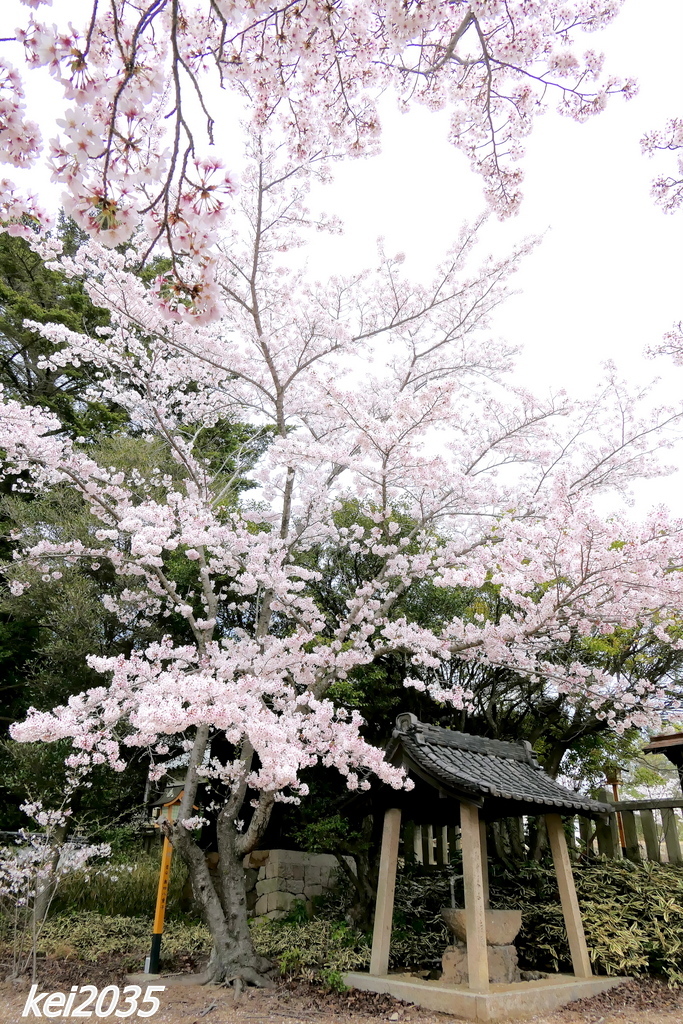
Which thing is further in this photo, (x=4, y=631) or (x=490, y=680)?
(x=4, y=631)

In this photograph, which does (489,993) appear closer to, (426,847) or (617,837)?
(426,847)

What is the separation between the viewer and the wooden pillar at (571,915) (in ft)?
17.1

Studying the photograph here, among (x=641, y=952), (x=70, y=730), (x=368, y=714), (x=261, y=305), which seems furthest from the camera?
(x=368, y=714)

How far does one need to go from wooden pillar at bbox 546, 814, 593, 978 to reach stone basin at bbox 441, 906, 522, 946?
0.44m

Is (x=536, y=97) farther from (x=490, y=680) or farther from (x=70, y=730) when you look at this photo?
(x=490, y=680)

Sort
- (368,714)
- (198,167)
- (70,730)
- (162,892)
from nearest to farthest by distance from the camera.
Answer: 1. (198,167)
2. (70,730)
3. (162,892)
4. (368,714)

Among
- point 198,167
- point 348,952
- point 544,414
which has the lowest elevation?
point 348,952

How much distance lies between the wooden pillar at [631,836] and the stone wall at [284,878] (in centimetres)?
309

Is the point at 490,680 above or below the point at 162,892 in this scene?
above

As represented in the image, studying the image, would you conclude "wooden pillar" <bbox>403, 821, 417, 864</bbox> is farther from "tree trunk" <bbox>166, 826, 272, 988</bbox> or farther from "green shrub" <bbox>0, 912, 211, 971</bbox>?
"tree trunk" <bbox>166, 826, 272, 988</bbox>

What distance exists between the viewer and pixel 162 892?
6.07 m

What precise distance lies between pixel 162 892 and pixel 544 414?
5724 millimetres

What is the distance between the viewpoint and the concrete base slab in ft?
13.8

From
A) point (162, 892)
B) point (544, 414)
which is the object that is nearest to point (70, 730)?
point (162, 892)
